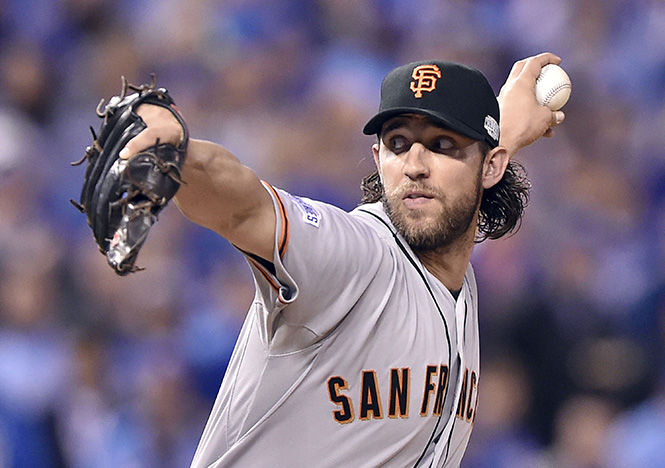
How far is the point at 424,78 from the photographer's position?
226cm

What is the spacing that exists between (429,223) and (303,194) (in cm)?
233

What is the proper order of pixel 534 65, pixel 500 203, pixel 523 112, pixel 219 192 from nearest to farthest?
pixel 219 192 < pixel 500 203 < pixel 523 112 < pixel 534 65

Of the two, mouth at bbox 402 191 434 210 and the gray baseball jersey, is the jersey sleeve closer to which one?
the gray baseball jersey

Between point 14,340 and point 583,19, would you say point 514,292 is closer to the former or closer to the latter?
point 583,19

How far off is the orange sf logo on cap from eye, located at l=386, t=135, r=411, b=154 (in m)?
0.12

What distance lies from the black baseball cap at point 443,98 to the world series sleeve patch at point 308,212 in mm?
471

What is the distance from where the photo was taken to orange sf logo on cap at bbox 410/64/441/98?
7.31 feet

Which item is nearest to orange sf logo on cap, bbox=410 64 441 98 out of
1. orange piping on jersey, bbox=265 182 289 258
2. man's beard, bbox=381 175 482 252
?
man's beard, bbox=381 175 482 252

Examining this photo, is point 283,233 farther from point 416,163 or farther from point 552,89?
point 552,89

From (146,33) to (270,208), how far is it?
376 cm

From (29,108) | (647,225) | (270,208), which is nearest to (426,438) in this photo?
(270,208)

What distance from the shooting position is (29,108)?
494 centimetres

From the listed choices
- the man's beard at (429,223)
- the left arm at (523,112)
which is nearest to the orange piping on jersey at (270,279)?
the man's beard at (429,223)

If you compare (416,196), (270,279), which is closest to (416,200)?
(416,196)
